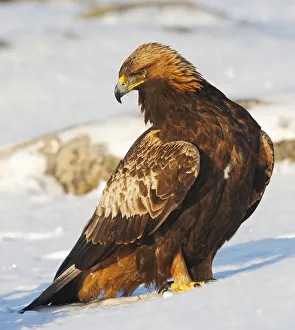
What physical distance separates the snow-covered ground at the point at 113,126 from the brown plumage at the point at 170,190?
30 cm

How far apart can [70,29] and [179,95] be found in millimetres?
16801

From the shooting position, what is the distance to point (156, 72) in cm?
769

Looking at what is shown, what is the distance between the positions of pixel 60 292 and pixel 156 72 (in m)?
1.82

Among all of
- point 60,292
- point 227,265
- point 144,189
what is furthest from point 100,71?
point 144,189

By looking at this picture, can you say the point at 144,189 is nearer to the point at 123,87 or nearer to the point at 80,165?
the point at 123,87

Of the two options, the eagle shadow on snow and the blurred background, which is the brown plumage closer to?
the eagle shadow on snow

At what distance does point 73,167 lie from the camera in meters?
14.0

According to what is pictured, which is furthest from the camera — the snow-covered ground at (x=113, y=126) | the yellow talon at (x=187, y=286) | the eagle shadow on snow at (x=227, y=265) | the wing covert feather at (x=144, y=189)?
the yellow talon at (x=187, y=286)

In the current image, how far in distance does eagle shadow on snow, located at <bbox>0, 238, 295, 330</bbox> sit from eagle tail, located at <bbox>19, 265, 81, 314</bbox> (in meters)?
0.07

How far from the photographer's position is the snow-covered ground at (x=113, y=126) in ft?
19.8

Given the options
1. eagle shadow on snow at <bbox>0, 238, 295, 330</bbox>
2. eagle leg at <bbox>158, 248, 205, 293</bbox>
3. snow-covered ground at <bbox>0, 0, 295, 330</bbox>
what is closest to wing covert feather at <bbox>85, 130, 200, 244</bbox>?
eagle leg at <bbox>158, 248, 205, 293</bbox>

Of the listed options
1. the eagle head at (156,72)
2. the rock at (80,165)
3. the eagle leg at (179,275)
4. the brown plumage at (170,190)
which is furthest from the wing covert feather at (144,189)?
the rock at (80,165)

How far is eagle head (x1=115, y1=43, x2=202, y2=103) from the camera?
7656 millimetres

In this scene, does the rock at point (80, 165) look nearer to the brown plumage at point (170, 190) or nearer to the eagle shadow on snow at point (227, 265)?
the eagle shadow on snow at point (227, 265)
